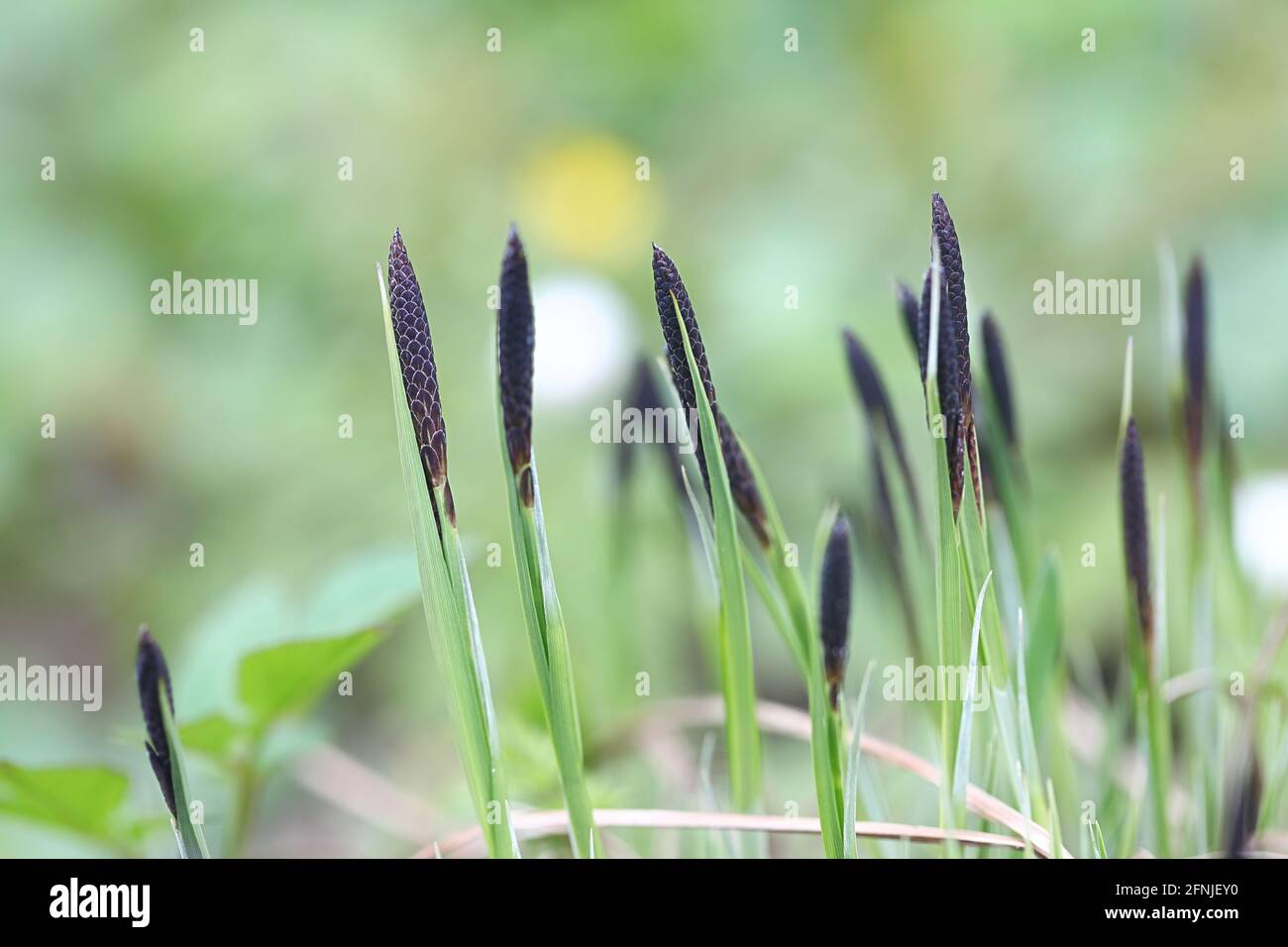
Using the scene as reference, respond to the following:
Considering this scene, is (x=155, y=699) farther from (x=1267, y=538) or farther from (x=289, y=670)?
(x=1267, y=538)

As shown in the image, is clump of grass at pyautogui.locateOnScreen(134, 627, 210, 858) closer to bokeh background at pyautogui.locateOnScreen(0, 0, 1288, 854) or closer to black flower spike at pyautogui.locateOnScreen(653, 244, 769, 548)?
black flower spike at pyautogui.locateOnScreen(653, 244, 769, 548)

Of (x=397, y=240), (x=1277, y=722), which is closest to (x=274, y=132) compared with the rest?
(x=397, y=240)

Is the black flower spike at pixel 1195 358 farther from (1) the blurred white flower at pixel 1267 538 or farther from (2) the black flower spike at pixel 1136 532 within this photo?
(1) the blurred white flower at pixel 1267 538

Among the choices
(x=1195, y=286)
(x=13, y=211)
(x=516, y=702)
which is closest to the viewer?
(x=1195, y=286)

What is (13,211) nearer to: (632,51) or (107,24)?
(107,24)

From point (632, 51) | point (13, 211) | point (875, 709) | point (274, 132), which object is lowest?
point (875, 709)

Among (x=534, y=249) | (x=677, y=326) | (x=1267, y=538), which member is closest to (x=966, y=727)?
(x=677, y=326)

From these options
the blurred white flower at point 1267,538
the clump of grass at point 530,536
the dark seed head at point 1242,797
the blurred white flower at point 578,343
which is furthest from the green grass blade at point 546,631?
the blurred white flower at point 578,343

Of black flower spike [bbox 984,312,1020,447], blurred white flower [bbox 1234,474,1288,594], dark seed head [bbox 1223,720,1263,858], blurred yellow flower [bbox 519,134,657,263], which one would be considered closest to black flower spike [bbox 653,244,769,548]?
black flower spike [bbox 984,312,1020,447]
